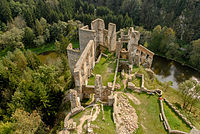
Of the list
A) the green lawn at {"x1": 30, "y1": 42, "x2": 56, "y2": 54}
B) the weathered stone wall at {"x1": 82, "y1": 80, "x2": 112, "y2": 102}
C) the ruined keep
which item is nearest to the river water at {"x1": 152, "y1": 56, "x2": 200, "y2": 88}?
the ruined keep

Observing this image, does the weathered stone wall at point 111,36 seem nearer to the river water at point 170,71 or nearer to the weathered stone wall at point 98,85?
the weathered stone wall at point 98,85

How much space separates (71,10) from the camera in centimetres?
7762

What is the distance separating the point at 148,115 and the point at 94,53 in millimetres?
16638

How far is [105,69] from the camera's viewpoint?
28.0 m

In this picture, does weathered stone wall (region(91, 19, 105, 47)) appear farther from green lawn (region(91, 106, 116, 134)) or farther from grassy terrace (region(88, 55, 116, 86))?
green lawn (region(91, 106, 116, 134))

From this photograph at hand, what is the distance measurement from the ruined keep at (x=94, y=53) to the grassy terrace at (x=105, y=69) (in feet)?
3.60

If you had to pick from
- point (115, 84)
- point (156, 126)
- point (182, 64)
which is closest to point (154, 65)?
point (182, 64)

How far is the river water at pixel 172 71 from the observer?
4596cm

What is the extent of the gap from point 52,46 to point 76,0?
1442 inches

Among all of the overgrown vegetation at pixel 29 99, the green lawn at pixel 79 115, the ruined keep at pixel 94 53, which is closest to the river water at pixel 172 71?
the ruined keep at pixel 94 53

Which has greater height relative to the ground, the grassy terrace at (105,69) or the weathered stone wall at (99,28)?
the weathered stone wall at (99,28)

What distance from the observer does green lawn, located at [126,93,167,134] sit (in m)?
17.9

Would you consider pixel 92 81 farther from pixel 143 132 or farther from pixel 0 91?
pixel 0 91

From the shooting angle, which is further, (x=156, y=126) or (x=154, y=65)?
(x=154, y=65)
